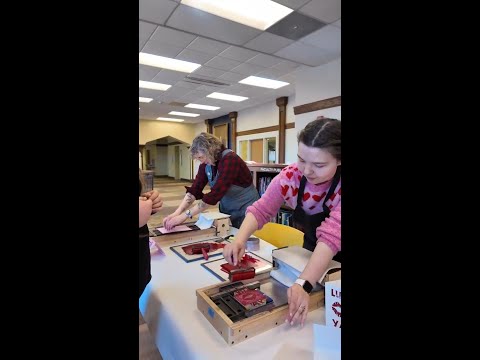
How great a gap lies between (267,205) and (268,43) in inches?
122

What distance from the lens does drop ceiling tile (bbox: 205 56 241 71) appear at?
4.27 metres

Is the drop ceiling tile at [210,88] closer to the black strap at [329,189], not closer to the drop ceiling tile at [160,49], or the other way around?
the drop ceiling tile at [160,49]

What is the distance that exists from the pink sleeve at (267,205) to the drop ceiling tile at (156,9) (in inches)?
97.1

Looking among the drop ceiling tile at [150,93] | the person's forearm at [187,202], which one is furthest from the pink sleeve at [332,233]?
the drop ceiling tile at [150,93]

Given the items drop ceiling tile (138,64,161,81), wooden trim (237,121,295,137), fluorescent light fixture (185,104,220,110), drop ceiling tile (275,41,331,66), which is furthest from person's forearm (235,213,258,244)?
fluorescent light fixture (185,104,220,110)

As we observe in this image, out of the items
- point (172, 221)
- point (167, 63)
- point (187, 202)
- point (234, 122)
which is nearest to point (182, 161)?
point (234, 122)

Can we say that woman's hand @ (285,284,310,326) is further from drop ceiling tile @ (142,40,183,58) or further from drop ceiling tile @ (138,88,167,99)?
drop ceiling tile @ (138,88,167,99)

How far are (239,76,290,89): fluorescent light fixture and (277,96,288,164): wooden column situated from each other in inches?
36.0

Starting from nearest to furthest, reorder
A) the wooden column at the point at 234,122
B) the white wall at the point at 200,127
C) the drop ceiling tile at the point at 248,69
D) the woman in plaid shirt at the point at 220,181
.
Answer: the woman in plaid shirt at the point at 220,181 < the drop ceiling tile at the point at 248,69 < the wooden column at the point at 234,122 < the white wall at the point at 200,127

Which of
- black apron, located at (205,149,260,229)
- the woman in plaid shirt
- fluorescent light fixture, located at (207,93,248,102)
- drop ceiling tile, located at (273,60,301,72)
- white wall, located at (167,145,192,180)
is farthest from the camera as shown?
white wall, located at (167,145,192,180)

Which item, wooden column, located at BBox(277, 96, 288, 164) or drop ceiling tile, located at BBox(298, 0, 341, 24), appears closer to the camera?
drop ceiling tile, located at BBox(298, 0, 341, 24)

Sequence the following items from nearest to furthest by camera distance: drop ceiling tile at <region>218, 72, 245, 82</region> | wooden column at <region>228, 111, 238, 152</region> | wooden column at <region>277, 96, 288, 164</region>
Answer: drop ceiling tile at <region>218, 72, 245, 82</region> → wooden column at <region>277, 96, 288, 164</region> → wooden column at <region>228, 111, 238, 152</region>

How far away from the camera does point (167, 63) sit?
15.3 ft

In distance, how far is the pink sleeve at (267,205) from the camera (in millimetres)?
1281
